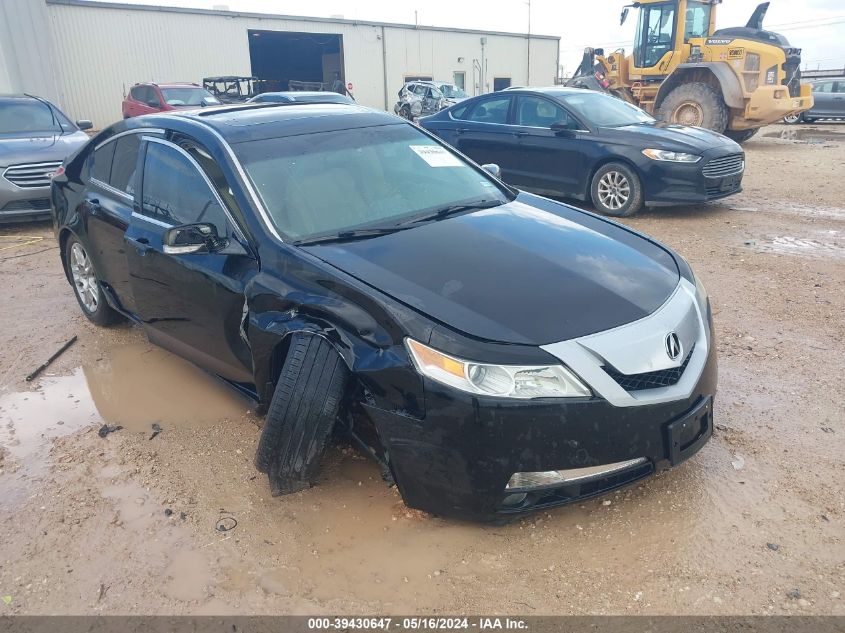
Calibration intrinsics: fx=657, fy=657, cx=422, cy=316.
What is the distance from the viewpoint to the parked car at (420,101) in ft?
80.8

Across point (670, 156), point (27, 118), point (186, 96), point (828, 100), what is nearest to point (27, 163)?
Answer: point (27, 118)

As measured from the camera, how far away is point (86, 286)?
521cm

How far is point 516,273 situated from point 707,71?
13.4 m

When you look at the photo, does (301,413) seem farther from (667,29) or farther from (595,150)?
(667,29)

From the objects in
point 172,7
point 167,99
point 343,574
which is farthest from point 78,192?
point 172,7

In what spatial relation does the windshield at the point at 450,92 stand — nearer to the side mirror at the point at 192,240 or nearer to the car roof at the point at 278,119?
the car roof at the point at 278,119

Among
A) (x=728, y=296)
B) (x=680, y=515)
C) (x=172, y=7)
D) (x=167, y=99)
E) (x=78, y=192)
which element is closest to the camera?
(x=680, y=515)

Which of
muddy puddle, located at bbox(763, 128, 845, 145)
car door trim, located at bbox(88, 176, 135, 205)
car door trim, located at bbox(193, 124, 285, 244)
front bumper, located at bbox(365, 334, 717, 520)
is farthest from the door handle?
muddy puddle, located at bbox(763, 128, 845, 145)

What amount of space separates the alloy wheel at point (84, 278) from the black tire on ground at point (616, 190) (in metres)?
5.82

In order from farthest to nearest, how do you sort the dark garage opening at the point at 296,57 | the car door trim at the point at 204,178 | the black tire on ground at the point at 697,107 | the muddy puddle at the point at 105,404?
the dark garage opening at the point at 296,57
the black tire on ground at the point at 697,107
the muddy puddle at the point at 105,404
the car door trim at the point at 204,178

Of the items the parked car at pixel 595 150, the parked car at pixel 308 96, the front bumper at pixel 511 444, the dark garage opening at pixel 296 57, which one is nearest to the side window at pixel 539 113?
the parked car at pixel 595 150

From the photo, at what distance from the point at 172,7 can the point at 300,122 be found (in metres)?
27.2

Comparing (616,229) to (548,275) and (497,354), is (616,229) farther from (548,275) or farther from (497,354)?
(497,354)

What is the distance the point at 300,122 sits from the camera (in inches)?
148
